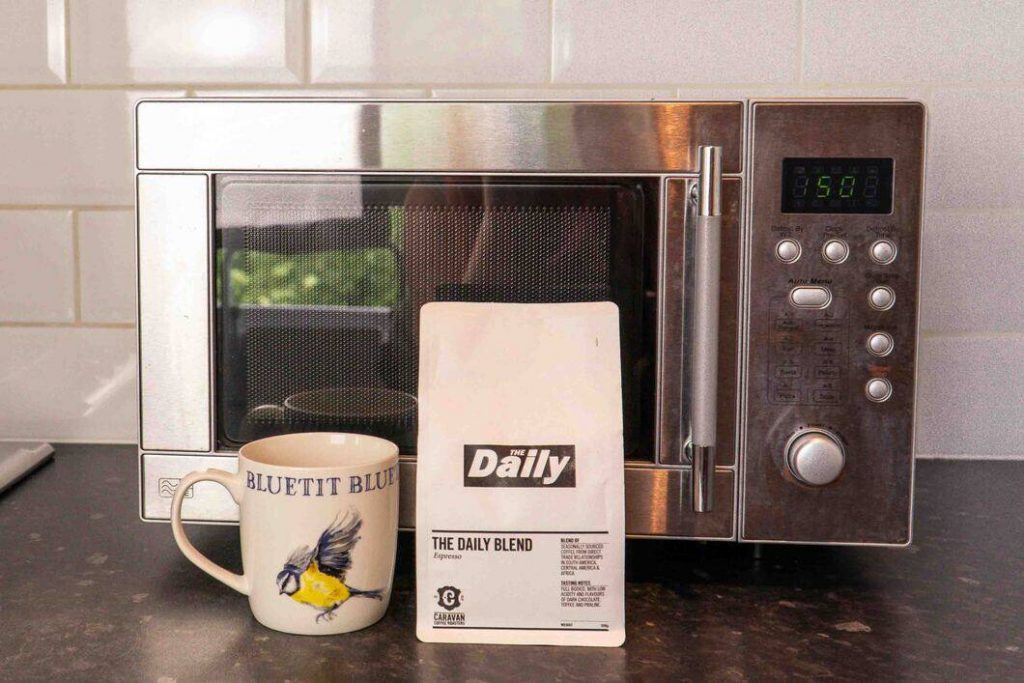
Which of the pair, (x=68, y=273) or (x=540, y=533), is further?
(x=68, y=273)

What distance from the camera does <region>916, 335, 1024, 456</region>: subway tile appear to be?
3.09 ft

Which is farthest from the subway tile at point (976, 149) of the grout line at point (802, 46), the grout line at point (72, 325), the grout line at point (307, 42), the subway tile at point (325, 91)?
the grout line at point (72, 325)

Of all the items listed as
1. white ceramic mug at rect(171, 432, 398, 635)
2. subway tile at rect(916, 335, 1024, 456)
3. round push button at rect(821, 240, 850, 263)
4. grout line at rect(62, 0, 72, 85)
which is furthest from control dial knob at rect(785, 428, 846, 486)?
grout line at rect(62, 0, 72, 85)

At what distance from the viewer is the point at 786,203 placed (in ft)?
1.96

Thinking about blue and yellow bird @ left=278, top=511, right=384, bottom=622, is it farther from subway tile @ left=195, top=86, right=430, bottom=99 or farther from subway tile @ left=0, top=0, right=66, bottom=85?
subway tile @ left=0, top=0, right=66, bottom=85

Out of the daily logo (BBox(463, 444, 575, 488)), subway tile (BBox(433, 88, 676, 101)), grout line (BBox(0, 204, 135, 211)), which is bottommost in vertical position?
the daily logo (BBox(463, 444, 575, 488))

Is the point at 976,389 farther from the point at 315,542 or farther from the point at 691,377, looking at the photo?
the point at 315,542

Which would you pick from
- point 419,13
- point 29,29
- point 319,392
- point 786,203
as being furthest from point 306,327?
point 29,29

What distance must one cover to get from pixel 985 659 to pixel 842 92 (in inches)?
22.6

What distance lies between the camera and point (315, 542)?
1.76ft

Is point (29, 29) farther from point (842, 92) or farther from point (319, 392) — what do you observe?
point (842, 92)

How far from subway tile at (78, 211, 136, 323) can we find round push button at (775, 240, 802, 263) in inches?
25.9

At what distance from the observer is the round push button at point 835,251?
1.95 ft

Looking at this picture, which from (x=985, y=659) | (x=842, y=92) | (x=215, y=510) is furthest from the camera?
(x=842, y=92)
